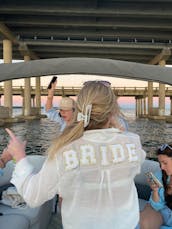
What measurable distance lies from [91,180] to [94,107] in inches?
12.8

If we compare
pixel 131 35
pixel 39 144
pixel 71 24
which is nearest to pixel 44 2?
pixel 71 24

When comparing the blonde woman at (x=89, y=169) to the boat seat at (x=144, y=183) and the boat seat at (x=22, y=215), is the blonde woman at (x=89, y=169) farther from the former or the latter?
the boat seat at (x=144, y=183)

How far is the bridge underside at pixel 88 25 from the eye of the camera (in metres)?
23.3

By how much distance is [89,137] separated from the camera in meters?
1.32

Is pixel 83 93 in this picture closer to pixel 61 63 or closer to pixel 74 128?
pixel 74 128

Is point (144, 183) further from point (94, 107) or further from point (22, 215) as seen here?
point (94, 107)

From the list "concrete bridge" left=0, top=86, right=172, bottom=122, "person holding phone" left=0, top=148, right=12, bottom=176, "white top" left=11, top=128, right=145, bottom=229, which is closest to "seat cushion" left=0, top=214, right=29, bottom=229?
"person holding phone" left=0, top=148, right=12, bottom=176

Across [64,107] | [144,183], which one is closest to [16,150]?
[64,107]

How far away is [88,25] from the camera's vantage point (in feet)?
86.6

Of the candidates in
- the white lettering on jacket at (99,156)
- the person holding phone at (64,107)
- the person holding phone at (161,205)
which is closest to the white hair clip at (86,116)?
the white lettering on jacket at (99,156)

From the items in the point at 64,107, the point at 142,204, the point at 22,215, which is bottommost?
the point at 142,204

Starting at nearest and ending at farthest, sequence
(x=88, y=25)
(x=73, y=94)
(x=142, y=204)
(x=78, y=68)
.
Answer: (x=78, y=68) → (x=142, y=204) → (x=88, y=25) → (x=73, y=94)

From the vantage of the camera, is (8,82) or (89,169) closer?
(89,169)

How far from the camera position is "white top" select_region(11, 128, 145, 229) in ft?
4.11
